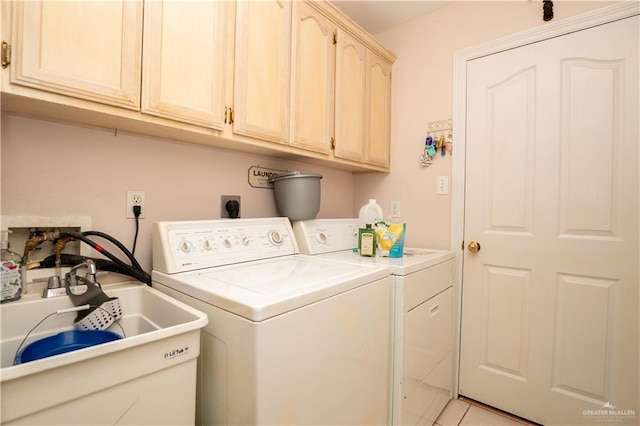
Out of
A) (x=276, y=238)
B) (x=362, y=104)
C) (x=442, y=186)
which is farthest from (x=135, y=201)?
(x=442, y=186)

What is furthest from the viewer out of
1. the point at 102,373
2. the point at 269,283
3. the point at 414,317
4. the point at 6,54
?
the point at 414,317

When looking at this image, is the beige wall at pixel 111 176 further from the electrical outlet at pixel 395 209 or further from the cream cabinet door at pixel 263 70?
the electrical outlet at pixel 395 209

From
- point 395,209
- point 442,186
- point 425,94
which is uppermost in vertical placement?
point 425,94

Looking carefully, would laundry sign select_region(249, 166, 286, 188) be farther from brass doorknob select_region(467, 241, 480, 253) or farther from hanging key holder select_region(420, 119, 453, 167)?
brass doorknob select_region(467, 241, 480, 253)

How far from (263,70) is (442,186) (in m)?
1.34

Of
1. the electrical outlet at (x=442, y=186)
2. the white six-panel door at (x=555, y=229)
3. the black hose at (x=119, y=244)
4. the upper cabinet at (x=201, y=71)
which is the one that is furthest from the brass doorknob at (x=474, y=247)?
the black hose at (x=119, y=244)

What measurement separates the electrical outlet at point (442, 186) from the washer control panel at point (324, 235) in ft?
2.00

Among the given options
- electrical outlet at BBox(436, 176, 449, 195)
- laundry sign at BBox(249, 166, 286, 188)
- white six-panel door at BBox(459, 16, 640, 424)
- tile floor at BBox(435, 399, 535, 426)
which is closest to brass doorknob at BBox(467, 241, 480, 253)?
white six-panel door at BBox(459, 16, 640, 424)

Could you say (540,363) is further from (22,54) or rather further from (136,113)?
(22,54)

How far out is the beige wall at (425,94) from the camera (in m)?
1.92

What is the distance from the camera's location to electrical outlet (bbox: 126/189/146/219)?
51.6 inches

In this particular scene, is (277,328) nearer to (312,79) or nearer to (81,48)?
(81,48)

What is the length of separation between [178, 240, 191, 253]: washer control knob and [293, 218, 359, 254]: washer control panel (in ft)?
2.06

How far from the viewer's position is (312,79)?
1.64 metres
